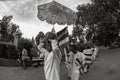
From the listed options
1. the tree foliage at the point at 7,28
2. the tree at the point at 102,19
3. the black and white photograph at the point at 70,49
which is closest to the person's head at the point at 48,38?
the black and white photograph at the point at 70,49

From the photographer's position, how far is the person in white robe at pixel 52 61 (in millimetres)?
6105

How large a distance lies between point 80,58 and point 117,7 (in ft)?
108

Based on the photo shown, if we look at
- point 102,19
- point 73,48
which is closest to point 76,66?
point 73,48

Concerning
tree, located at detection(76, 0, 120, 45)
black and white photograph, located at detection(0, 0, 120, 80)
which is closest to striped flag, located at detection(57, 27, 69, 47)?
black and white photograph, located at detection(0, 0, 120, 80)

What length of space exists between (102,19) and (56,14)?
A: 1126 inches

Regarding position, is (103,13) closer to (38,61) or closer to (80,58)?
(38,61)

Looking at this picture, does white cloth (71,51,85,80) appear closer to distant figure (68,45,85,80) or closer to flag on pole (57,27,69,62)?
distant figure (68,45,85,80)

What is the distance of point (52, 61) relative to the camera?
621 cm

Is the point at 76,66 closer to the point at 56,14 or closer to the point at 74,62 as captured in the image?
the point at 74,62

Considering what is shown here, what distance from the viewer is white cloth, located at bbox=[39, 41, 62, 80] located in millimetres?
6100

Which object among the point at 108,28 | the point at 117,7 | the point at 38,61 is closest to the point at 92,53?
the point at 38,61

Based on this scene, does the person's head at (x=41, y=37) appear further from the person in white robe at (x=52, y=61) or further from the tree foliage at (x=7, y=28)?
the tree foliage at (x=7, y=28)

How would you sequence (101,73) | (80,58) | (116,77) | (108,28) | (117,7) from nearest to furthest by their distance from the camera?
1. (80,58)
2. (116,77)
3. (101,73)
4. (108,28)
5. (117,7)

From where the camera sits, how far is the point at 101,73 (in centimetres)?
1361
